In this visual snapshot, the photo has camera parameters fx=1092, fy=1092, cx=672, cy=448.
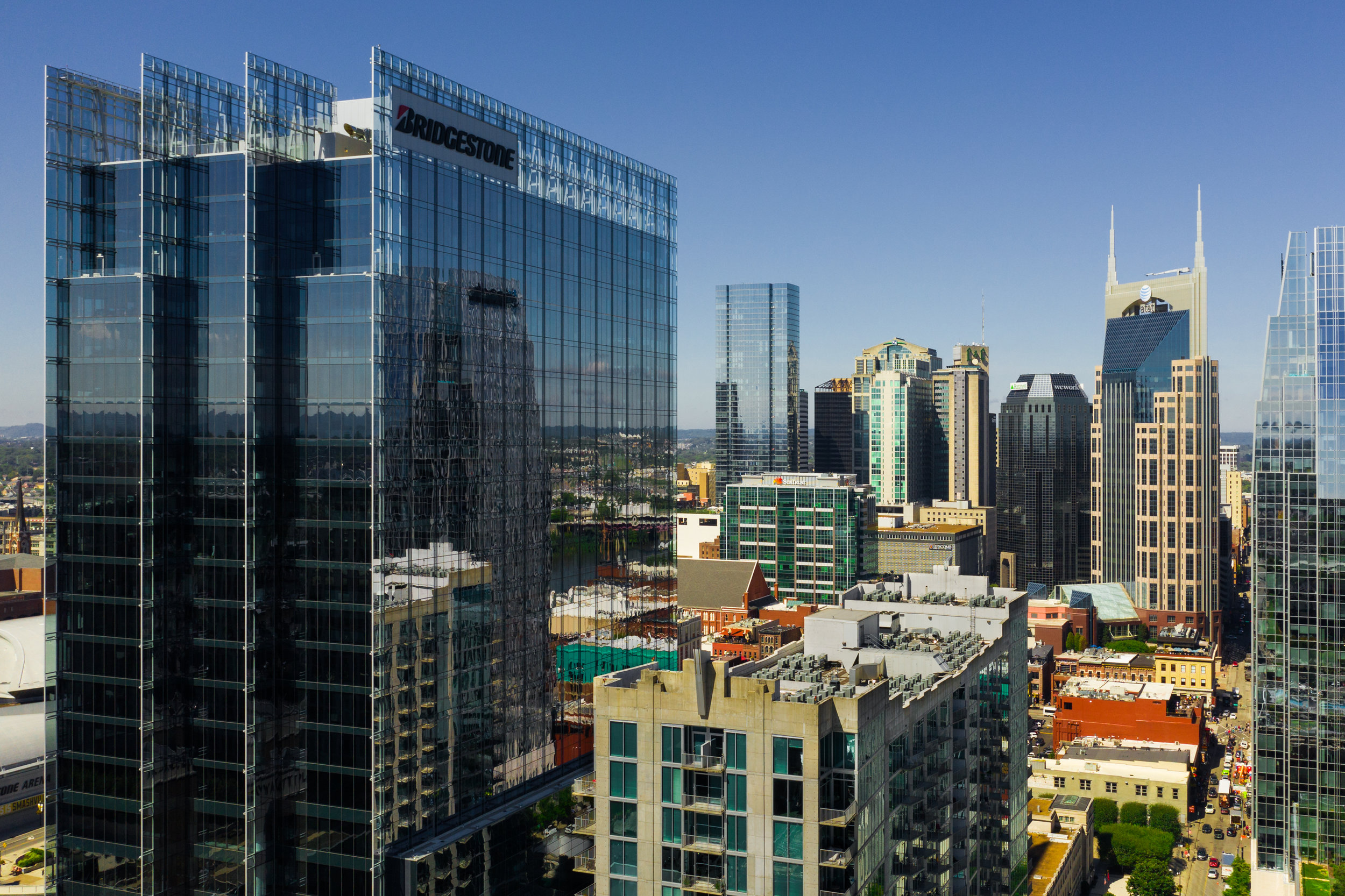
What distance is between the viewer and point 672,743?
64188 mm

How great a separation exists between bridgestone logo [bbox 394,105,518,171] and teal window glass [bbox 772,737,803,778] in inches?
2006

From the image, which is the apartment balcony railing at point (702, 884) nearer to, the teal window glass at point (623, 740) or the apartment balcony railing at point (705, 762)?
the apartment balcony railing at point (705, 762)

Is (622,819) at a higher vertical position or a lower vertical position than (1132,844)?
higher

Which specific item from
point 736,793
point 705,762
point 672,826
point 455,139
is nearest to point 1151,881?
point 672,826

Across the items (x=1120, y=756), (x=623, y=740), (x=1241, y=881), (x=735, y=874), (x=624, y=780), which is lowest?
(x=1241, y=881)

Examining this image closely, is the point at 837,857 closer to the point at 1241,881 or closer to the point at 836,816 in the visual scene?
the point at 836,816

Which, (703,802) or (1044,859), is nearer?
(703,802)

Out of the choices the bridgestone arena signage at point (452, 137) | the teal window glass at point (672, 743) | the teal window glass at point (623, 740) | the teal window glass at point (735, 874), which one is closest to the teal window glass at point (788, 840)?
the teal window glass at point (735, 874)

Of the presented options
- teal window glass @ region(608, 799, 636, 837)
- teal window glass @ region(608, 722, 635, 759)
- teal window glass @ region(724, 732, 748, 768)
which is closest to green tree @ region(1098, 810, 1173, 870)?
teal window glass @ region(608, 799, 636, 837)

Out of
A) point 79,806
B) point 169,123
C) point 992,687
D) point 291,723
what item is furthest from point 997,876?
point 169,123

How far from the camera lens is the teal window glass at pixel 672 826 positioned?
211 ft

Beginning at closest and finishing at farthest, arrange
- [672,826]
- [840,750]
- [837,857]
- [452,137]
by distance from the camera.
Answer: [837,857]
[840,750]
[672,826]
[452,137]

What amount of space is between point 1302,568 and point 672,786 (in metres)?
110

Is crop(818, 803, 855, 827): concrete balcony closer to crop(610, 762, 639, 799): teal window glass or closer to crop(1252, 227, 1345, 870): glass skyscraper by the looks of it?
crop(610, 762, 639, 799): teal window glass
